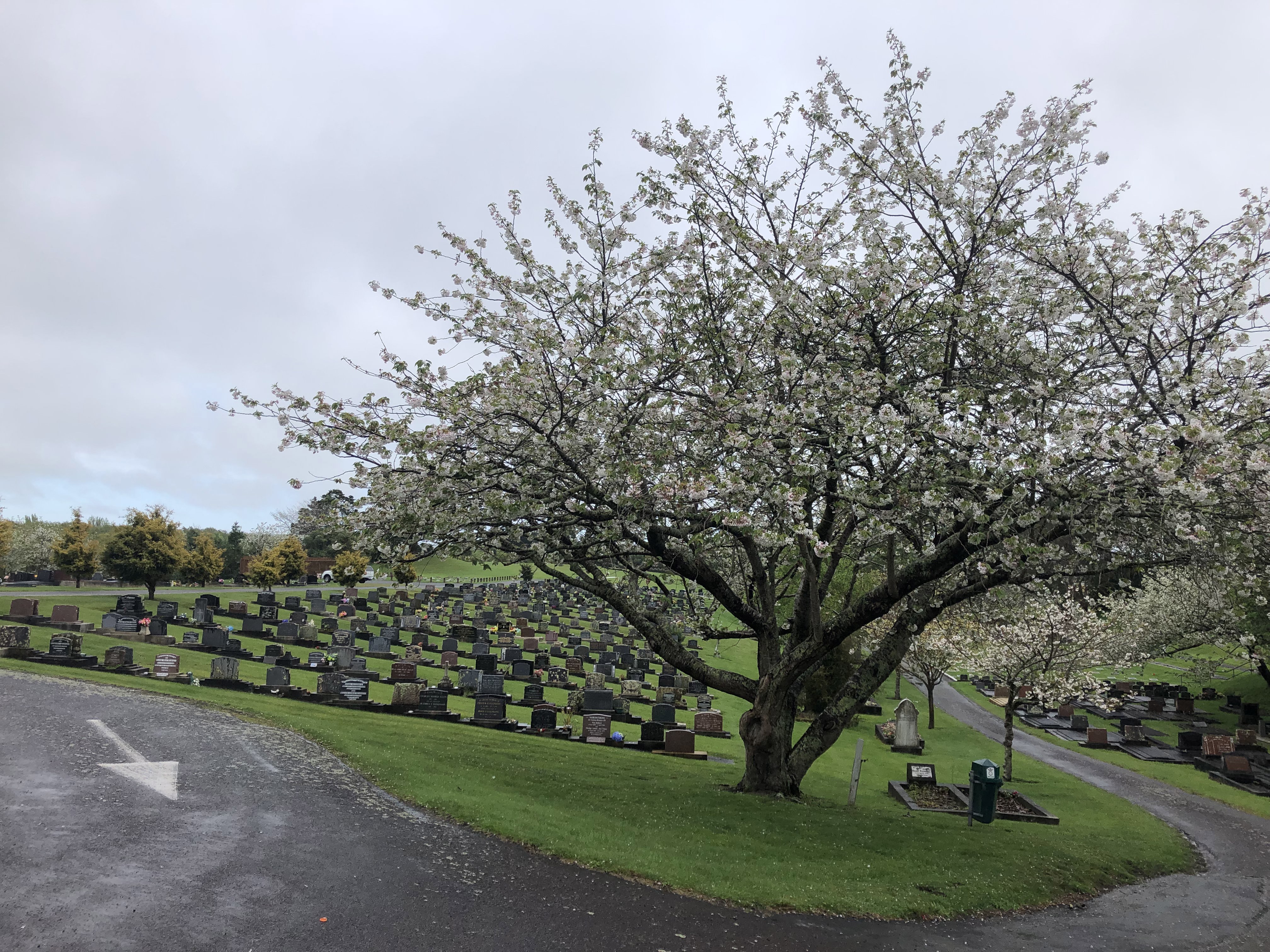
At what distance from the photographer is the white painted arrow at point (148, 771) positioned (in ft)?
31.6

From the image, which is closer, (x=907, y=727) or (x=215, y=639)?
(x=215, y=639)

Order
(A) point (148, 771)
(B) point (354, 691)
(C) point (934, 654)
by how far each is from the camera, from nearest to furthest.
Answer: (A) point (148, 771) → (B) point (354, 691) → (C) point (934, 654)

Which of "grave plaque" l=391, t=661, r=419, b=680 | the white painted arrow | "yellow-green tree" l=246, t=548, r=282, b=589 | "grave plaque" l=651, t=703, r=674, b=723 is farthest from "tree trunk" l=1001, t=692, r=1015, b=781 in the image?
"yellow-green tree" l=246, t=548, r=282, b=589

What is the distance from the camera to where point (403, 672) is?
2348cm

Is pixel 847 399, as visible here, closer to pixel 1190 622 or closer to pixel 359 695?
pixel 359 695

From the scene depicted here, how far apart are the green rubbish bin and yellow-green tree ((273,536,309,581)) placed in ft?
144

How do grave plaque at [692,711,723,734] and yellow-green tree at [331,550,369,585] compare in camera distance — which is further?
yellow-green tree at [331,550,369,585]

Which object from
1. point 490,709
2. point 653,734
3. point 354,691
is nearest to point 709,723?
point 653,734

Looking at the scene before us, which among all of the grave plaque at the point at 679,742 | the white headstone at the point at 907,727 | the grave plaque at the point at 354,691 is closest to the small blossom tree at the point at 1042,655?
the white headstone at the point at 907,727

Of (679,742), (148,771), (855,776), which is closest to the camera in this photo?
(148,771)

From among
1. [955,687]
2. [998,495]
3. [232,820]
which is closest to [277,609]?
[232,820]

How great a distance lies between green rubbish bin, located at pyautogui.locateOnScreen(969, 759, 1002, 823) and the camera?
1461 centimetres

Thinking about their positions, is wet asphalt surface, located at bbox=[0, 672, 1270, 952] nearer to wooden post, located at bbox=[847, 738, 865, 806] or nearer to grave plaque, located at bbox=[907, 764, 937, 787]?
wooden post, located at bbox=[847, 738, 865, 806]

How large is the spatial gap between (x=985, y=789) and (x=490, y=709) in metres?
12.0
